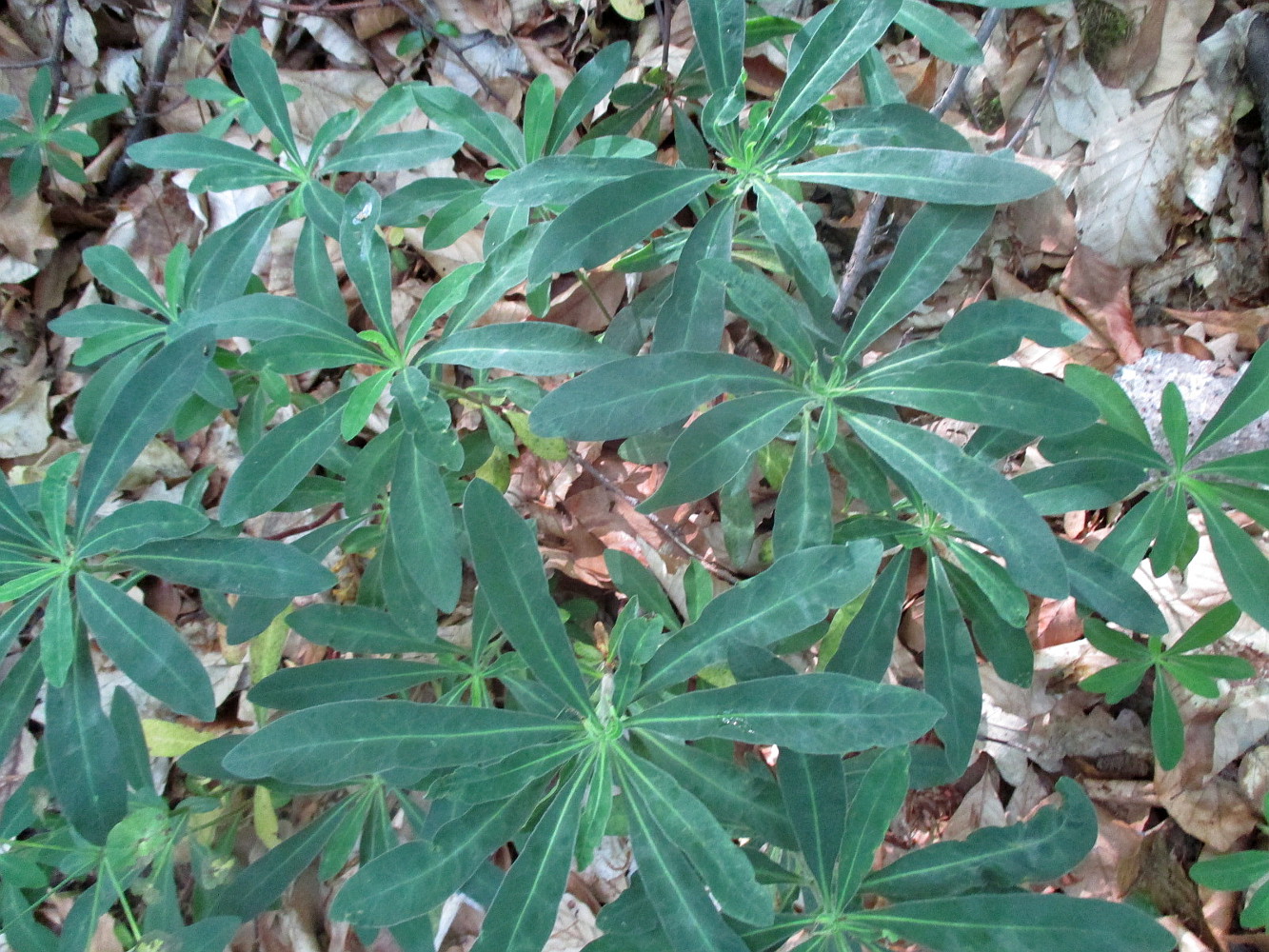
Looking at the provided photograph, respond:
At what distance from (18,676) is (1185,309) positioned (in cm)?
269

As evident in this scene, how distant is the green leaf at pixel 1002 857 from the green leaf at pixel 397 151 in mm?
1509

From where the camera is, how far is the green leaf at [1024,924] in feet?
3.16

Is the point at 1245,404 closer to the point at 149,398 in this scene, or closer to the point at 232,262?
the point at 149,398

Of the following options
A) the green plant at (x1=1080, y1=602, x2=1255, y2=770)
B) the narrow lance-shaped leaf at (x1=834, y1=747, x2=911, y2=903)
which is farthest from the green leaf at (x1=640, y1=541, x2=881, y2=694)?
the green plant at (x1=1080, y1=602, x2=1255, y2=770)

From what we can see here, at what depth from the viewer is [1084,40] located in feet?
7.11

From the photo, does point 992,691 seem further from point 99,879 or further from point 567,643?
point 99,879

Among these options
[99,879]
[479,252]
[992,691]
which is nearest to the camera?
[99,879]

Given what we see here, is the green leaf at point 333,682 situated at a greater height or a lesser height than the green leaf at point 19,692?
lesser

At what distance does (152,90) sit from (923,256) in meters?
2.43

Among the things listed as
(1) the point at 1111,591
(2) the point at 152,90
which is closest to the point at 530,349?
(1) the point at 1111,591

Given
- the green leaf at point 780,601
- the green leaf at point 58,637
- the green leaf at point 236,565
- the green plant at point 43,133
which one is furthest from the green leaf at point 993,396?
the green plant at point 43,133

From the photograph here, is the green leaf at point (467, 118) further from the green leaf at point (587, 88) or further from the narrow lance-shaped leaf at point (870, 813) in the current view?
the narrow lance-shaped leaf at point (870, 813)

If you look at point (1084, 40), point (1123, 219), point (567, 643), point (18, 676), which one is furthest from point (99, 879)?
point (1084, 40)

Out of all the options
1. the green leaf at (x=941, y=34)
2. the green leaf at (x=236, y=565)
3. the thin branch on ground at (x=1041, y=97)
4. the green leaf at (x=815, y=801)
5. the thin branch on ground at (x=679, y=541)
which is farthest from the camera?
the thin branch on ground at (x=1041, y=97)
